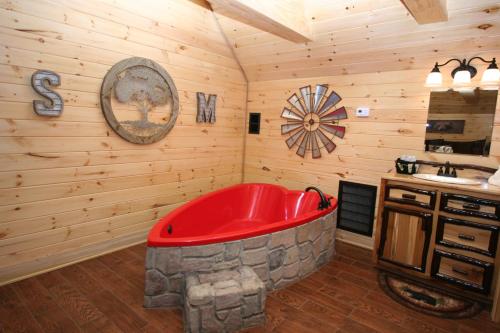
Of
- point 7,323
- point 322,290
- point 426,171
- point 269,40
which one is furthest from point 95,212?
point 426,171

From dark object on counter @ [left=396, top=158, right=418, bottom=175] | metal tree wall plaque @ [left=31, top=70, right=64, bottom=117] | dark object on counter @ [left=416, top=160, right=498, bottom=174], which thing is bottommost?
dark object on counter @ [left=396, top=158, right=418, bottom=175]

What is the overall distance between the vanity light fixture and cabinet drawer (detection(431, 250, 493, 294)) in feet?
4.77

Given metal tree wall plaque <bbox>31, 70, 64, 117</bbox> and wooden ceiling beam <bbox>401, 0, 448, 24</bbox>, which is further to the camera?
metal tree wall plaque <bbox>31, 70, 64, 117</bbox>

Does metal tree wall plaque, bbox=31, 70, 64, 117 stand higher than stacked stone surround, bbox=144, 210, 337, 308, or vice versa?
metal tree wall plaque, bbox=31, 70, 64, 117

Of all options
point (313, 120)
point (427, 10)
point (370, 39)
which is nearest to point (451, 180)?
point (427, 10)

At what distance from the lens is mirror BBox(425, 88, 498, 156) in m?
2.53

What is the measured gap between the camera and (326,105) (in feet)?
11.4

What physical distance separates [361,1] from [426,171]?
5.57 ft

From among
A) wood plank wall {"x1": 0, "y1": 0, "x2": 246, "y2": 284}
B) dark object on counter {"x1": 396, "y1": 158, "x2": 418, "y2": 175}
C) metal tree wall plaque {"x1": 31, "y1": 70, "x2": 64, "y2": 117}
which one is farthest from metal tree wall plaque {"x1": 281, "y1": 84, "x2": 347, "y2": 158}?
metal tree wall plaque {"x1": 31, "y1": 70, "x2": 64, "y2": 117}

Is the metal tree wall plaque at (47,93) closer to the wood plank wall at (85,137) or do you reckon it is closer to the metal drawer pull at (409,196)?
the wood plank wall at (85,137)

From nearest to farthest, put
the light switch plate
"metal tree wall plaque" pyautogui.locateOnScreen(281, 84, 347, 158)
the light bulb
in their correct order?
the light bulb < the light switch plate < "metal tree wall plaque" pyautogui.locateOnScreen(281, 84, 347, 158)

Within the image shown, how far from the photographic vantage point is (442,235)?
91.8 inches

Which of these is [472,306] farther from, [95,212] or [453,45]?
[95,212]

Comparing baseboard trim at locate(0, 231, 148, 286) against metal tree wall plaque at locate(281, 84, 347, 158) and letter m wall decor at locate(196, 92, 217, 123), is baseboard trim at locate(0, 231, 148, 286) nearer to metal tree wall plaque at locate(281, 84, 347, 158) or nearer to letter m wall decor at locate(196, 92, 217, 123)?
letter m wall decor at locate(196, 92, 217, 123)
